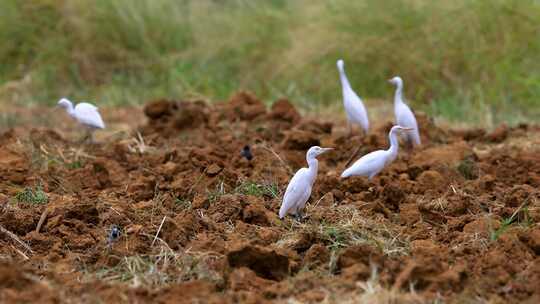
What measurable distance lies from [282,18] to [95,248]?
886 cm

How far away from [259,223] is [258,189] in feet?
2.43

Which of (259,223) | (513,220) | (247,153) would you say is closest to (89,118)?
(247,153)

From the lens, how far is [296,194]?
540 cm

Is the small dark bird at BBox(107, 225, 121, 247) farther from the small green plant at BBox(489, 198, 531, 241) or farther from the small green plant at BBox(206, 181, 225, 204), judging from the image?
the small green plant at BBox(489, 198, 531, 241)

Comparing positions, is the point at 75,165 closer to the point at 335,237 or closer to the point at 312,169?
the point at 312,169

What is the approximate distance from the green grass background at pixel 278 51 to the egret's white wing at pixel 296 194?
5.40 metres

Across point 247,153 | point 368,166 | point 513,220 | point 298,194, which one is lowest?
point 247,153

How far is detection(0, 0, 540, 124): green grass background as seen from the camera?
1159 centimetres

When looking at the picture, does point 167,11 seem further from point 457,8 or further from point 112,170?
point 112,170

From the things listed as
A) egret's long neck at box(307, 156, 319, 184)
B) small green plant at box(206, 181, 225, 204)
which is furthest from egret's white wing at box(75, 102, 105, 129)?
egret's long neck at box(307, 156, 319, 184)

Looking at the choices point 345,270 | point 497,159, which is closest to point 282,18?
point 497,159

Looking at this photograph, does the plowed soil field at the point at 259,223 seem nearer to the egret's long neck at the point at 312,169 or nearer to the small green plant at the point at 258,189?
the small green plant at the point at 258,189

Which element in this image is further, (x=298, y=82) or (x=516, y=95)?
(x=298, y=82)

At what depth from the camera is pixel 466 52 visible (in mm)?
11773
